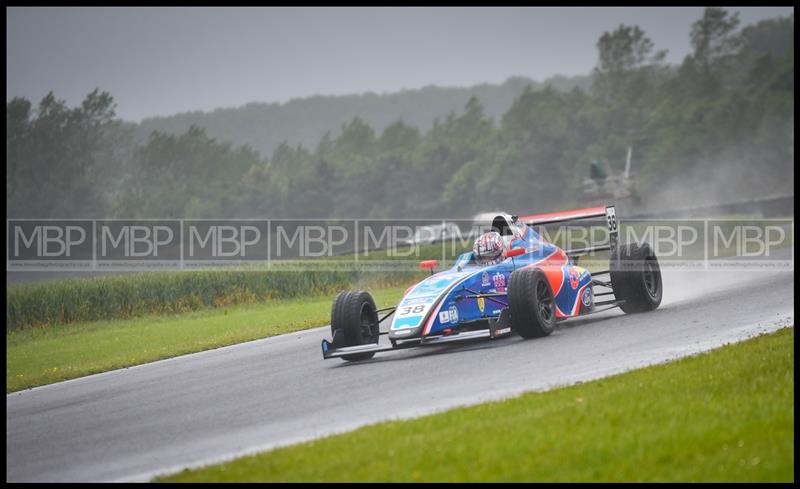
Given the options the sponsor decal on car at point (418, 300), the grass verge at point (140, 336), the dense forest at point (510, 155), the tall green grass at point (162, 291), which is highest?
the dense forest at point (510, 155)

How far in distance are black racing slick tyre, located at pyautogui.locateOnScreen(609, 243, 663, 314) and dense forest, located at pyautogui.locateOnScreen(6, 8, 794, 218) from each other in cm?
6291

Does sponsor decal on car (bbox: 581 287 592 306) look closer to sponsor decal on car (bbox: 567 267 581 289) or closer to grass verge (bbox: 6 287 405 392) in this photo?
sponsor decal on car (bbox: 567 267 581 289)

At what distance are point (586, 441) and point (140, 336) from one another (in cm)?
1686

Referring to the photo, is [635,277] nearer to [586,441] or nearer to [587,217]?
[587,217]

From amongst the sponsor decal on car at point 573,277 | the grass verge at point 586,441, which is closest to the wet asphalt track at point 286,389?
the sponsor decal on car at point 573,277

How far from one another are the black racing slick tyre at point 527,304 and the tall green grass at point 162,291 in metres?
17.5

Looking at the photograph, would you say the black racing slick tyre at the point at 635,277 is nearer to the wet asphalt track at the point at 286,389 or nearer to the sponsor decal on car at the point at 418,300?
the wet asphalt track at the point at 286,389

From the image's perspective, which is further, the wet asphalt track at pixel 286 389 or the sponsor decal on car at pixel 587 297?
the sponsor decal on car at pixel 587 297

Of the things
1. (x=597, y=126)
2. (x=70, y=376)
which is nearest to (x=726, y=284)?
(x=70, y=376)

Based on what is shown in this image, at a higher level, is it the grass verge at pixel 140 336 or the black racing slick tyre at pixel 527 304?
the black racing slick tyre at pixel 527 304

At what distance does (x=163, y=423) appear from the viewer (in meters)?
Result: 11.8

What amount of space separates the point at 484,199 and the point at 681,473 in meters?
101

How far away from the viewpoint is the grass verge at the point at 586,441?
7895 mm

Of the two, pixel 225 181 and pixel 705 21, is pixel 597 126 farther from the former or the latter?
pixel 225 181
